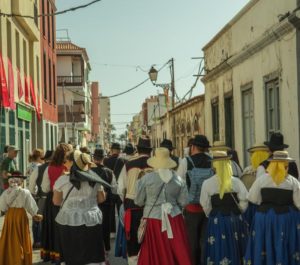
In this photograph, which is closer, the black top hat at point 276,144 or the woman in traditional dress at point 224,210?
the woman in traditional dress at point 224,210

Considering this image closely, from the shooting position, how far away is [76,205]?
7.07m

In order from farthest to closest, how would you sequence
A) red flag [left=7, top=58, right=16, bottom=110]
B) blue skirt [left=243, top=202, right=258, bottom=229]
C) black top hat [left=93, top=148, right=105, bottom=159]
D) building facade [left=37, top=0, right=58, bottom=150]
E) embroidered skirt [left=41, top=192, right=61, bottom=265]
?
building facade [left=37, top=0, right=58, bottom=150] → red flag [left=7, top=58, right=16, bottom=110] → black top hat [left=93, top=148, right=105, bottom=159] → embroidered skirt [left=41, top=192, right=61, bottom=265] → blue skirt [left=243, top=202, right=258, bottom=229]

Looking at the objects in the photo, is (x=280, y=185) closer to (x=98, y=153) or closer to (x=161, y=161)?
(x=161, y=161)

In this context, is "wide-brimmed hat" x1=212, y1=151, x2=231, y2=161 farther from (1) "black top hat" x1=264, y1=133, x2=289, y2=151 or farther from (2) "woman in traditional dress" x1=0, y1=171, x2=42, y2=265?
(2) "woman in traditional dress" x1=0, y1=171, x2=42, y2=265

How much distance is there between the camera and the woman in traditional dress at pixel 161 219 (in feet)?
22.8

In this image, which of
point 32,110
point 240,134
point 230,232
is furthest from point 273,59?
point 32,110

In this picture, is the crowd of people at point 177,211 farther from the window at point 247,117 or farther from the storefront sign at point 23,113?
the storefront sign at point 23,113

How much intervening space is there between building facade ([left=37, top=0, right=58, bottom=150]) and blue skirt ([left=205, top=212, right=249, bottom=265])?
20.5 meters

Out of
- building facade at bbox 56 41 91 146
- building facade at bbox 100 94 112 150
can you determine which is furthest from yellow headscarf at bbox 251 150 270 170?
building facade at bbox 100 94 112 150

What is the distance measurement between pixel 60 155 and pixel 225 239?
111 inches

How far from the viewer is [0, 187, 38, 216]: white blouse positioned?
8069mm

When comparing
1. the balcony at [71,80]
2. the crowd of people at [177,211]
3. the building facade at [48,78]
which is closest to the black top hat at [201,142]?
the crowd of people at [177,211]

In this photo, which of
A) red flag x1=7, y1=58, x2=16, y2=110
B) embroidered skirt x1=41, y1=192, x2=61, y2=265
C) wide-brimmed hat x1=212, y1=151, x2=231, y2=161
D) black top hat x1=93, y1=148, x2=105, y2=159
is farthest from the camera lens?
red flag x1=7, y1=58, x2=16, y2=110

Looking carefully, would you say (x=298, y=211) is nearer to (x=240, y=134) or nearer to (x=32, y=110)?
(x=240, y=134)
